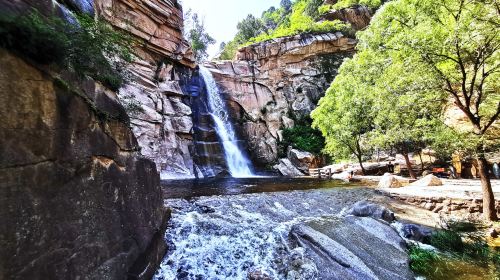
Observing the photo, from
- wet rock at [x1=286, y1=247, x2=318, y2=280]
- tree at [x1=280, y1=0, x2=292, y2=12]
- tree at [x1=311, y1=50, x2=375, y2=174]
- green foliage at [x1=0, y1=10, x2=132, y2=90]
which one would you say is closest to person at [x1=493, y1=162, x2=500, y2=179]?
Answer: tree at [x1=311, y1=50, x2=375, y2=174]

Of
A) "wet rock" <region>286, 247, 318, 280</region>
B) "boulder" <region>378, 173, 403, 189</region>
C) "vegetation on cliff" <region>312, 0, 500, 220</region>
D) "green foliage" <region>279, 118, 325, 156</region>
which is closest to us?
"wet rock" <region>286, 247, 318, 280</region>

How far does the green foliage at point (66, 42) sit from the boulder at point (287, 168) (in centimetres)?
2470

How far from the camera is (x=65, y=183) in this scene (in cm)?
370

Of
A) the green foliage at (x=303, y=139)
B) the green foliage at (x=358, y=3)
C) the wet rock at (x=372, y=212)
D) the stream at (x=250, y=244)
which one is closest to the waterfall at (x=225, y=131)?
the green foliage at (x=303, y=139)

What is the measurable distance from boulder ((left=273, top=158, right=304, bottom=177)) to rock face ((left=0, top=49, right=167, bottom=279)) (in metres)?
24.3

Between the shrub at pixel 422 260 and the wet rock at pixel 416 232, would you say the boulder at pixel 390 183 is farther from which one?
the shrub at pixel 422 260

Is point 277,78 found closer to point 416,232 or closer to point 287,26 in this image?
point 287,26

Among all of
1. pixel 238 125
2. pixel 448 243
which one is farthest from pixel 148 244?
pixel 238 125

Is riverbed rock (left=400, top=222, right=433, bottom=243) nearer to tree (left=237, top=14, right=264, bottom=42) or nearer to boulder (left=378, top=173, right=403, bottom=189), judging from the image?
boulder (left=378, top=173, right=403, bottom=189)

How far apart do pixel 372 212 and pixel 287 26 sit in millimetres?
47878

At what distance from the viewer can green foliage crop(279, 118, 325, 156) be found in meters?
31.9

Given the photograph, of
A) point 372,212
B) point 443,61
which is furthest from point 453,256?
point 443,61

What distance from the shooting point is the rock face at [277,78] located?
34.1 m

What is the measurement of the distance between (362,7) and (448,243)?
137ft
